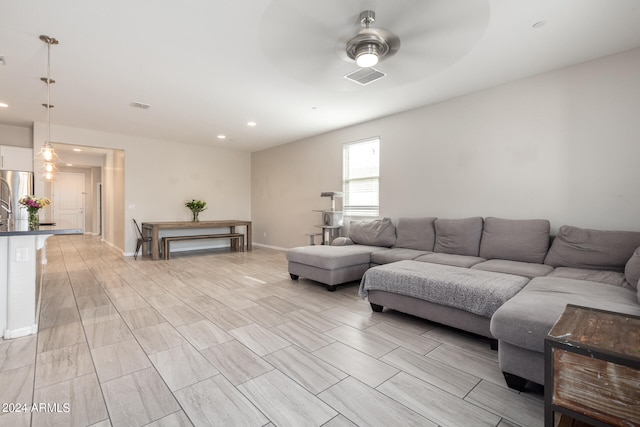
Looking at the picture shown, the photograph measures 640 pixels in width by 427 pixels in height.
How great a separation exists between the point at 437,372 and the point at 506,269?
1.53 m

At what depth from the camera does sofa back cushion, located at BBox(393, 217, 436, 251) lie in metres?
3.98

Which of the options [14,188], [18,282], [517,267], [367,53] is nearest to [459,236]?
[517,267]

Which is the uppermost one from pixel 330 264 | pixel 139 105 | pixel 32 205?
pixel 139 105

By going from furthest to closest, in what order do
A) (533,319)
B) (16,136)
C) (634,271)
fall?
1. (16,136)
2. (634,271)
3. (533,319)

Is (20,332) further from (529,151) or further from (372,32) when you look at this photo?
(529,151)

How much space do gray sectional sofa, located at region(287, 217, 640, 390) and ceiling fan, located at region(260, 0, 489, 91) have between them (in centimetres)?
197

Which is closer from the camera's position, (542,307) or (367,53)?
(542,307)

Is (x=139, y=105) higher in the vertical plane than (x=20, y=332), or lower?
higher

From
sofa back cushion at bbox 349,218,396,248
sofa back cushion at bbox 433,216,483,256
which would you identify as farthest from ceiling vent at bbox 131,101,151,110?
sofa back cushion at bbox 433,216,483,256

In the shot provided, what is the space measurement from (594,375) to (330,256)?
2728mm

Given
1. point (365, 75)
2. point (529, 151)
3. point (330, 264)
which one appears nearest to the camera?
point (365, 75)

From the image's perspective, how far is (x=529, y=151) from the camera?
134 inches

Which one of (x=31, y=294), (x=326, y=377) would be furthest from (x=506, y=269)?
(x=31, y=294)

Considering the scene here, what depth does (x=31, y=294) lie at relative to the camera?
2355 millimetres
